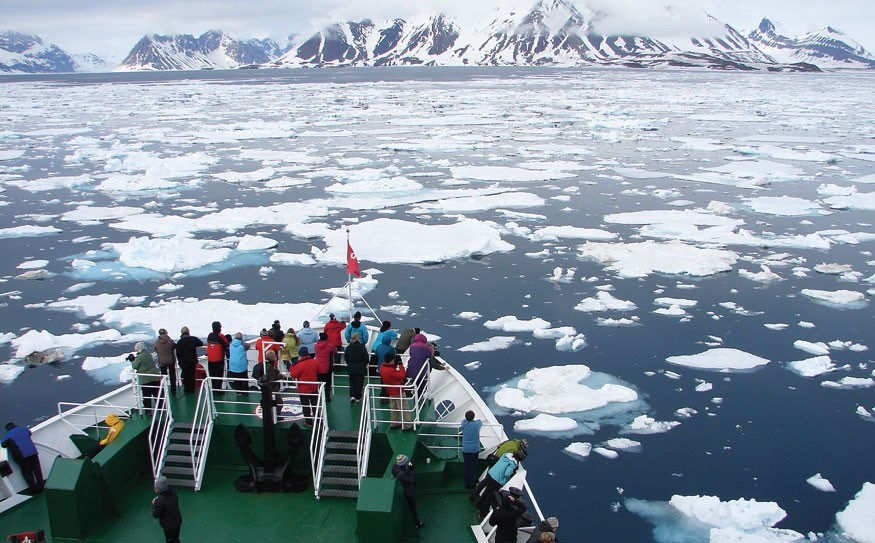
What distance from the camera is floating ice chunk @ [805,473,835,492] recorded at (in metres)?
8.66

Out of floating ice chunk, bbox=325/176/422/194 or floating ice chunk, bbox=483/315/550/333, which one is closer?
floating ice chunk, bbox=483/315/550/333

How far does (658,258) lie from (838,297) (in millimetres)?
4428

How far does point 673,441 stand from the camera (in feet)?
32.2

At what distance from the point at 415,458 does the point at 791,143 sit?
41.6 metres

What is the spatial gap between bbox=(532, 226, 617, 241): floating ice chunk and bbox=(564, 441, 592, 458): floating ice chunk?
11.0 m

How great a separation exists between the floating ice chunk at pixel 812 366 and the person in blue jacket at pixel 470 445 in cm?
738

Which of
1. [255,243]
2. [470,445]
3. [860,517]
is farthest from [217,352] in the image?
[255,243]

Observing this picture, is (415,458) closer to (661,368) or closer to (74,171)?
(661,368)

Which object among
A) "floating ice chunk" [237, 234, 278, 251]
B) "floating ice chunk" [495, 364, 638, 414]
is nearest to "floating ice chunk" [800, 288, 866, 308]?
"floating ice chunk" [495, 364, 638, 414]

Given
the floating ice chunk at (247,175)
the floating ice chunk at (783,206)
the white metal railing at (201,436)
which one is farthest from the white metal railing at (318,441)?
the floating ice chunk at (247,175)

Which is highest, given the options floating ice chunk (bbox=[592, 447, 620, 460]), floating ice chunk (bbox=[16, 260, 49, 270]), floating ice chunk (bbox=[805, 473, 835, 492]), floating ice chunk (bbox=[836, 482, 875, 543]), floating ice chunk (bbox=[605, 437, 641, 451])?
floating ice chunk (bbox=[836, 482, 875, 543])

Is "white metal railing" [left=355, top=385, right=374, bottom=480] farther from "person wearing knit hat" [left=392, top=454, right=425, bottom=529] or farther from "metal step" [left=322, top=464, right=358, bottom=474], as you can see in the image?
"person wearing knit hat" [left=392, top=454, right=425, bottom=529]

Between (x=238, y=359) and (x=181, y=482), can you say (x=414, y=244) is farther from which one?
(x=181, y=482)

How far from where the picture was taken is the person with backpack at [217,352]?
8711mm
